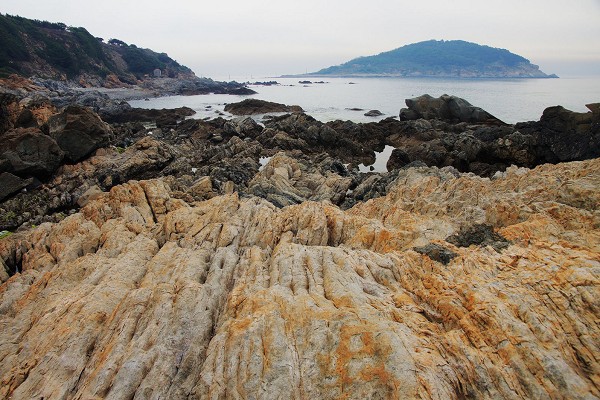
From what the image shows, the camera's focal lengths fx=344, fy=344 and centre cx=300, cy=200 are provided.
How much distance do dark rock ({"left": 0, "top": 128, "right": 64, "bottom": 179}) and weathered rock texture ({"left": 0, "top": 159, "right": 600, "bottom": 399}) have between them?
19013mm

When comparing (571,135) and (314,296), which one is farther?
(571,135)

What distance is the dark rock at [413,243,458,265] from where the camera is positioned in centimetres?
1292

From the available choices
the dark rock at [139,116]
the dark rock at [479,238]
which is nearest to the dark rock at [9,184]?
the dark rock at [479,238]

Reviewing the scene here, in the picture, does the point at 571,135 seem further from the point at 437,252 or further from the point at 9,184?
the point at 9,184

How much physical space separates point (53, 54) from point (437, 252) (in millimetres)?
174184

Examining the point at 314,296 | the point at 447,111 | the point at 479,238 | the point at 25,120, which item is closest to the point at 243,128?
the point at 25,120

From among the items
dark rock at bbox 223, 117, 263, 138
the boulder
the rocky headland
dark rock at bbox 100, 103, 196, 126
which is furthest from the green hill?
the boulder

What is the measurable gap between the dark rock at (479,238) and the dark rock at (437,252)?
149cm

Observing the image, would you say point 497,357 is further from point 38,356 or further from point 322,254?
point 38,356

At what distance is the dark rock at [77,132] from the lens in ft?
123

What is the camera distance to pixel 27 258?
17.5 metres

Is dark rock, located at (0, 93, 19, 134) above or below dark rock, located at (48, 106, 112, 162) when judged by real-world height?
above

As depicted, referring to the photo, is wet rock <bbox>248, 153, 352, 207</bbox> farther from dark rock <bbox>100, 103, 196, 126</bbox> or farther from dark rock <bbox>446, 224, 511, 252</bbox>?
dark rock <bbox>100, 103, 196, 126</bbox>

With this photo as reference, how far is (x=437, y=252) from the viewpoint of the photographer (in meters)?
13.2
